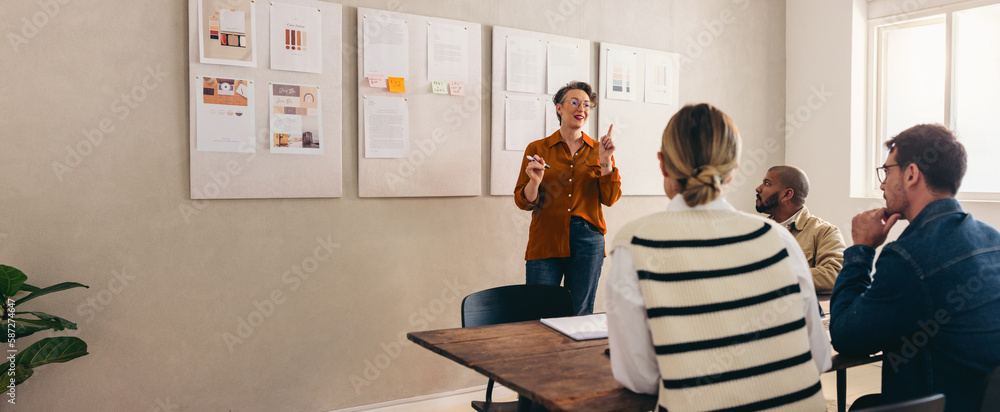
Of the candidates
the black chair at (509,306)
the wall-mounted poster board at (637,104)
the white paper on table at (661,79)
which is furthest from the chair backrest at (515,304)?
the white paper on table at (661,79)

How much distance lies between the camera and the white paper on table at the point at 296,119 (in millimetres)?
2992

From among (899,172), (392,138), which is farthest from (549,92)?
(899,172)

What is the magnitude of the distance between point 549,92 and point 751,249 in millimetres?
2557

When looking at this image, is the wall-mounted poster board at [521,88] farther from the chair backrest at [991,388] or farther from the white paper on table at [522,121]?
the chair backrest at [991,388]

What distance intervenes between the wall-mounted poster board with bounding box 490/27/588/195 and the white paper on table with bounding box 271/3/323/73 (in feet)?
3.20

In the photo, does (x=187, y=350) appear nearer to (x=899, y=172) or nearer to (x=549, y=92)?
(x=549, y=92)

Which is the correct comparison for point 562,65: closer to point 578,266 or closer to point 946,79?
point 578,266

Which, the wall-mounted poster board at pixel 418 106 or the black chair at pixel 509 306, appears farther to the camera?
the wall-mounted poster board at pixel 418 106

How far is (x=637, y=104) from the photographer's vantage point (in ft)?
13.5

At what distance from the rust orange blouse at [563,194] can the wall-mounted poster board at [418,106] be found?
41cm

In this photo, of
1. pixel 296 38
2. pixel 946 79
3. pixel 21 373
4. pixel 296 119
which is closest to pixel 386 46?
pixel 296 38

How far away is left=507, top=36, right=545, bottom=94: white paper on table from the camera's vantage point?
3.63m

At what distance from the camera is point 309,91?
307 centimetres

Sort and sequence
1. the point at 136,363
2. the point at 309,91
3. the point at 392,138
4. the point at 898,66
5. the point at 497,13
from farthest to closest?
the point at 898,66, the point at 497,13, the point at 392,138, the point at 309,91, the point at 136,363
